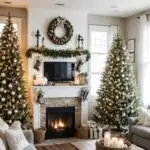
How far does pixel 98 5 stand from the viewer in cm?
687

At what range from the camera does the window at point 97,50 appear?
7957 mm

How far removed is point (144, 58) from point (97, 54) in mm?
1357

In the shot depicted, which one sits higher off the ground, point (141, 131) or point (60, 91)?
point (60, 91)

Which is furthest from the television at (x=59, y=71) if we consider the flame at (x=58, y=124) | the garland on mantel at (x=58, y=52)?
the flame at (x=58, y=124)

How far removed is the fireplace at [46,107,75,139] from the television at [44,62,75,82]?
2.51 feet

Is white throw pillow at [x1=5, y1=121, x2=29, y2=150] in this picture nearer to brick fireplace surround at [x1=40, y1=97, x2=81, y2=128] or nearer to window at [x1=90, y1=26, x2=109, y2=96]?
brick fireplace surround at [x1=40, y1=97, x2=81, y2=128]

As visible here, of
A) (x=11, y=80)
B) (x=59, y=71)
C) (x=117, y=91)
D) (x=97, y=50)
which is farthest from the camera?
(x=97, y=50)

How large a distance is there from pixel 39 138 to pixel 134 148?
272 centimetres

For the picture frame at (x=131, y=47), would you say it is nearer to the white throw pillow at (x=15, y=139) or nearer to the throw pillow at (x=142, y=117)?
the throw pillow at (x=142, y=117)

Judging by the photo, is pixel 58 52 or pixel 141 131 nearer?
pixel 141 131

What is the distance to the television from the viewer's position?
7195 mm

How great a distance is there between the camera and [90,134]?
7.01m

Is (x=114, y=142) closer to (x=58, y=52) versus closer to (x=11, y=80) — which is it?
(x=11, y=80)

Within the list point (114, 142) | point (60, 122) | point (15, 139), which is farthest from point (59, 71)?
point (114, 142)
